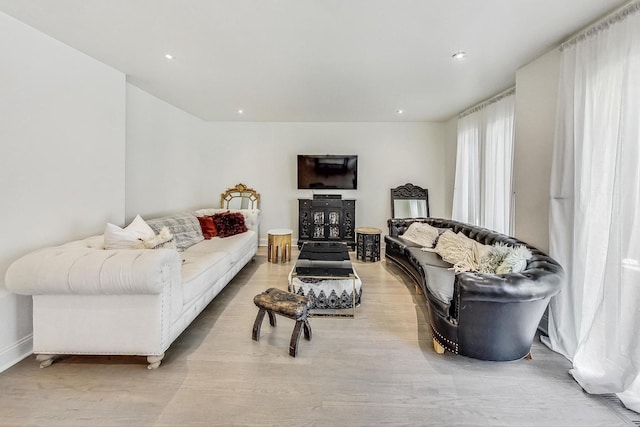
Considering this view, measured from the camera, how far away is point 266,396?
68.6 inches

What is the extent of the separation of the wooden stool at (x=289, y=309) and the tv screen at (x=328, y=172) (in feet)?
11.1

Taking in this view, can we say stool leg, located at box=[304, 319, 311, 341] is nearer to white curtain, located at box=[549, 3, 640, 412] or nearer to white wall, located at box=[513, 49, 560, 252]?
white curtain, located at box=[549, 3, 640, 412]

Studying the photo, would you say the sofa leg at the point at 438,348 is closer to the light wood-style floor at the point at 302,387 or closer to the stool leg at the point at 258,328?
the light wood-style floor at the point at 302,387

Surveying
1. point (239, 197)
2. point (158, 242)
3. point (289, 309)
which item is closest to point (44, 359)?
point (158, 242)

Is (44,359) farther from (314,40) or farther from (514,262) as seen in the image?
(514,262)

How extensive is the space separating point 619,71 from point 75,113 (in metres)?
4.47

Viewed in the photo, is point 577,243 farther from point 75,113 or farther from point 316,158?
point 75,113

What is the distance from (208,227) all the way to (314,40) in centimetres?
297

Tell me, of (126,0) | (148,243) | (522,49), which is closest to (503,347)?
(522,49)

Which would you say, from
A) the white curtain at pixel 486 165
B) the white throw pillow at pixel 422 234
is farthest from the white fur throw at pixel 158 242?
the white curtain at pixel 486 165

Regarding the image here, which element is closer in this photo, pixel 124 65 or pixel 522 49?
pixel 522 49

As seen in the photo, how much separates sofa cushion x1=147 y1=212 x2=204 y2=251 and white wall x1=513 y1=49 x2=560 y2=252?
398cm

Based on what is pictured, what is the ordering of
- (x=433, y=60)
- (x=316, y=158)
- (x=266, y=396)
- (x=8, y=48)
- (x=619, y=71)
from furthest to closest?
(x=316, y=158) < (x=433, y=60) < (x=8, y=48) < (x=619, y=71) < (x=266, y=396)

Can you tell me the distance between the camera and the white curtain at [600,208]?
5.82 ft
